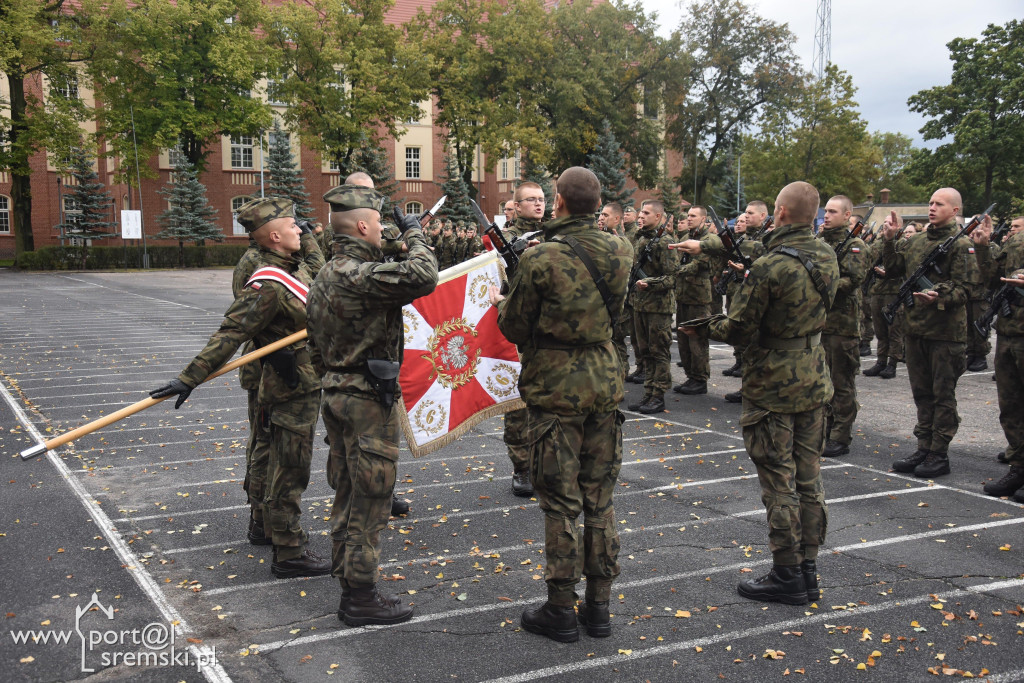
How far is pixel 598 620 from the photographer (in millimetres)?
4504

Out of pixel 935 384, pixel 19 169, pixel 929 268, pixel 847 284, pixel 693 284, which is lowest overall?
pixel 935 384

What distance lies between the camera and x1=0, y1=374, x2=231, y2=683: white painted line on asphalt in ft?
13.8

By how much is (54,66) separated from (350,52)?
14.7m

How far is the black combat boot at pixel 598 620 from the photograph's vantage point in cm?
449

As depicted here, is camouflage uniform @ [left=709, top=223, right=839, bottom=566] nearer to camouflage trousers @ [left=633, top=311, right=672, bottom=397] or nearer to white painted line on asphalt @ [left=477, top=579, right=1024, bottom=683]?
white painted line on asphalt @ [left=477, top=579, right=1024, bottom=683]

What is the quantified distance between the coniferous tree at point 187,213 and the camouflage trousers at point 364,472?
45.9m

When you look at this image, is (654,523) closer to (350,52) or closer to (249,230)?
(249,230)

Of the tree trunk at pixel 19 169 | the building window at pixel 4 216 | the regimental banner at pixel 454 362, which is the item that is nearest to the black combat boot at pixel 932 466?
the regimental banner at pixel 454 362

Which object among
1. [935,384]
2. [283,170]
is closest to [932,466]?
[935,384]

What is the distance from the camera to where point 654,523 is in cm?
628

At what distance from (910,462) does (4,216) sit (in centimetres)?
6211

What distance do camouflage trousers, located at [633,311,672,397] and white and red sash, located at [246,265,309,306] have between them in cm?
647

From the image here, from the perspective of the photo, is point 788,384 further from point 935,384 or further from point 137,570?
point 137,570

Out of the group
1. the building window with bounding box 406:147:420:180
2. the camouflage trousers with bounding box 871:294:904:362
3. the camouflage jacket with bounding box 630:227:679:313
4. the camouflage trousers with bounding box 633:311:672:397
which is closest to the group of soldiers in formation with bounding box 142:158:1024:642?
the camouflage trousers with bounding box 633:311:672:397
